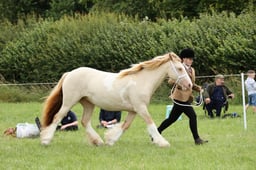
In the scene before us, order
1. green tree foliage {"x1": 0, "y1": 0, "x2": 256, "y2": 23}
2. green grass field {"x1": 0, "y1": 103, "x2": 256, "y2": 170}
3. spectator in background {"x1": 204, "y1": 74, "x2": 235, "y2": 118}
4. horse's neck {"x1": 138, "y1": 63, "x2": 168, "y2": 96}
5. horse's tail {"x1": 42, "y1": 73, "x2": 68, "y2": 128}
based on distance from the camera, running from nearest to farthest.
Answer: green grass field {"x1": 0, "y1": 103, "x2": 256, "y2": 170} < horse's neck {"x1": 138, "y1": 63, "x2": 168, "y2": 96} < horse's tail {"x1": 42, "y1": 73, "x2": 68, "y2": 128} < spectator in background {"x1": 204, "y1": 74, "x2": 235, "y2": 118} < green tree foliage {"x1": 0, "y1": 0, "x2": 256, "y2": 23}

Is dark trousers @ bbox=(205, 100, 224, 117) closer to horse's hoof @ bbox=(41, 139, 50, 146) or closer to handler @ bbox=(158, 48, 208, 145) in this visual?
handler @ bbox=(158, 48, 208, 145)

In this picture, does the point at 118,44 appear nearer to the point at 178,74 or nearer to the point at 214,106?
the point at 214,106

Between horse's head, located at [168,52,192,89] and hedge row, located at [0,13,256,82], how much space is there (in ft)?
46.7

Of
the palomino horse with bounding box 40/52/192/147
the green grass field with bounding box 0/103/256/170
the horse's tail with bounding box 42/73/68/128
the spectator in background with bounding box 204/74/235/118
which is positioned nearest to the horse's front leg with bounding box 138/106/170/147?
the palomino horse with bounding box 40/52/192/147

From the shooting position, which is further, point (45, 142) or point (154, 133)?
point (45, 142)

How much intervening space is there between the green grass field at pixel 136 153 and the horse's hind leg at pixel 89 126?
180 millimetres

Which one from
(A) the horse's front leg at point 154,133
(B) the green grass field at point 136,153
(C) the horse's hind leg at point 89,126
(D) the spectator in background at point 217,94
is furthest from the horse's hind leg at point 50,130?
(D) the spectator in background at point 217,94

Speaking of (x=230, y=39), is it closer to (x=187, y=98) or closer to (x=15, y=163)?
(x=187, y=98)

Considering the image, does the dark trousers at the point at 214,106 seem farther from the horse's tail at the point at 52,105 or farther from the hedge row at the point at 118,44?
the horse's tail at the point at 52,105

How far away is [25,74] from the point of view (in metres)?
30.9

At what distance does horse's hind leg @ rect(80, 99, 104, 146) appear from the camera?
11.3 m

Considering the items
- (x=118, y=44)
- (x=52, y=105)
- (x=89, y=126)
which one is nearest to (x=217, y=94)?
(x=89, y=126)

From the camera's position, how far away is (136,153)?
1006 cm

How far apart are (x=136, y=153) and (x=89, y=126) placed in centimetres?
178
